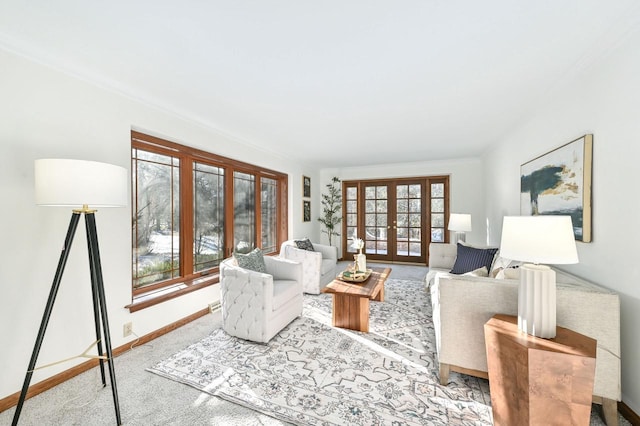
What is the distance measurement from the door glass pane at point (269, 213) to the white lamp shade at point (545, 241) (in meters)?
3.80

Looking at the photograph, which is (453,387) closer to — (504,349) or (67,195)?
(504,349)

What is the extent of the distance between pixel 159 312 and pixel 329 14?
2.98 metres

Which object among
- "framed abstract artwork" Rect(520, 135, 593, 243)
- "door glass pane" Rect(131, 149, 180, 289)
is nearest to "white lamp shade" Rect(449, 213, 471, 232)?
"framed abstract artwork" Rect(520, 135, 593, 243)

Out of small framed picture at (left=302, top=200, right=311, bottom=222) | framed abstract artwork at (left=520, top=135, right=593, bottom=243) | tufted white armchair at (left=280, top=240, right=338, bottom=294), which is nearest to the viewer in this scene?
framed abstract artwork at (left=520, top=135, right=593, bottom=243)

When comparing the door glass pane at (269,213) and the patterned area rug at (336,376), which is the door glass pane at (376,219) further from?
the patterned area rug at (336,376)

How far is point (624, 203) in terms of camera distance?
167 cm

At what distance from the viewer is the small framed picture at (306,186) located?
19.1ft

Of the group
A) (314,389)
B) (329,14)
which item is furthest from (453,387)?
(329,14)

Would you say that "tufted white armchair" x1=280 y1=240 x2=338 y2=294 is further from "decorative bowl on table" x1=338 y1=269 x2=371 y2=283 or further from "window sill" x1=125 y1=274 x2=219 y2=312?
"window sill" x1=125 y1=274 x2=219 y2=312

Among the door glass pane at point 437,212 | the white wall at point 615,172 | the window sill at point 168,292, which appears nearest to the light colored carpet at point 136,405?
the window sill at point 168,292

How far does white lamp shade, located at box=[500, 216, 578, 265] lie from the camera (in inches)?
57.1

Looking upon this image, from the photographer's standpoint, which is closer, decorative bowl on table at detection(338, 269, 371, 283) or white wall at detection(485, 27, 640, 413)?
white wall at detection(485, 27, 640, 413)

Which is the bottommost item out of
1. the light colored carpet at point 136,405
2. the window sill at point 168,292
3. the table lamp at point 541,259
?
the light colored carpet at point 136,405

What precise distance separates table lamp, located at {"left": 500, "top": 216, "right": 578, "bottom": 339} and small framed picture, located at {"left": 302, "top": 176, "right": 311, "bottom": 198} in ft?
15.0
